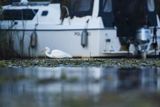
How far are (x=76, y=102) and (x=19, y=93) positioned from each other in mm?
1447

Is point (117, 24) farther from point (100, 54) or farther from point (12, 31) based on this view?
point (12, 31)

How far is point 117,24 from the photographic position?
24297 millimetres

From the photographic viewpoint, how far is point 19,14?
25969 millimetres

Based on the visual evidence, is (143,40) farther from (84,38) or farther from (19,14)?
(19,14)

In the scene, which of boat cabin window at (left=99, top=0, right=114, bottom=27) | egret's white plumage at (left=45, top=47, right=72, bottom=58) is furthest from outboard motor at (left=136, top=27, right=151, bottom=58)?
egret's white plumage at (left=45, top=47, right=72, bottom=58)

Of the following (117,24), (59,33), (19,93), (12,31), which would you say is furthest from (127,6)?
(19,93)

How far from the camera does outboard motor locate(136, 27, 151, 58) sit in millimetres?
24438

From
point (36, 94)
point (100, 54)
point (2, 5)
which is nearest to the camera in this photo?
point (36, 94)

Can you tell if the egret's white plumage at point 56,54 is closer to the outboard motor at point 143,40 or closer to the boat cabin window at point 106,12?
the boat cabin window at point 106,12

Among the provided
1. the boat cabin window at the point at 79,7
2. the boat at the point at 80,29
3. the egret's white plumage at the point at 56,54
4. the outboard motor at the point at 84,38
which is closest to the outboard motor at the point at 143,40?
the boat at the point at 80,29

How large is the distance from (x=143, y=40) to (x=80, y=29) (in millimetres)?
2571

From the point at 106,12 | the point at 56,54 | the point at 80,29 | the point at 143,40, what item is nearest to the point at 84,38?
the point at 80,29

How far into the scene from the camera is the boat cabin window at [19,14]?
2592 cm

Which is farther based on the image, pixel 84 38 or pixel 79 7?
pixel 79 7
